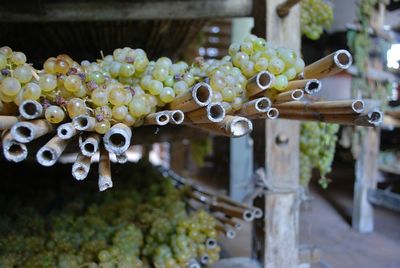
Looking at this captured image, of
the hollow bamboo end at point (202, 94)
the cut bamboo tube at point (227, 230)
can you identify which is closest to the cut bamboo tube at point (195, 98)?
the hollow bamboo end at point (202, 94)

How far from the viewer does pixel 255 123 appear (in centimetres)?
204

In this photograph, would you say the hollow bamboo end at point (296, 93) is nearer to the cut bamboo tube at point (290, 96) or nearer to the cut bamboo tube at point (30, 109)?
the cut bamboo tube at point (290, 96)

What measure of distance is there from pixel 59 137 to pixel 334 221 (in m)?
4.71

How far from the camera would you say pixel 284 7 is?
1806mm

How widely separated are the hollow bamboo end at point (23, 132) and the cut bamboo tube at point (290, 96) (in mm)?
732

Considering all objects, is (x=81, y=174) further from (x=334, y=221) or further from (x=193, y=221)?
(x=334, y=221)

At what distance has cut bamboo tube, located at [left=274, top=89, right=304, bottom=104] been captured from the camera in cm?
108

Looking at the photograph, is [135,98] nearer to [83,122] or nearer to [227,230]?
[83,122]

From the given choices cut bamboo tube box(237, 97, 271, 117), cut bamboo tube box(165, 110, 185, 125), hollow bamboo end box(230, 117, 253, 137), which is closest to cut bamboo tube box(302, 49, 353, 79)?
cut bamboo tube box(237, 97, 271, 117)

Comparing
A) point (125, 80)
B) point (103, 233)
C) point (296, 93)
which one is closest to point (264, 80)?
point (296, 93)

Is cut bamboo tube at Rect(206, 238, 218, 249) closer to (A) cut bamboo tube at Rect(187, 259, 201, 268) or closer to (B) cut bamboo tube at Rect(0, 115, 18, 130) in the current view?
(A) cut bamboo tube at Rect(187, 259, 201, 268)

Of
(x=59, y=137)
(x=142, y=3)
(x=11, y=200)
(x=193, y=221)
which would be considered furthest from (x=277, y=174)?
(x=11, y=200)

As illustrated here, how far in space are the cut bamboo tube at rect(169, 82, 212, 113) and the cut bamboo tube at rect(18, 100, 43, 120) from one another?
39 centimetres

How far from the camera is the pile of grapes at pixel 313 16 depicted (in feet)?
7.51
